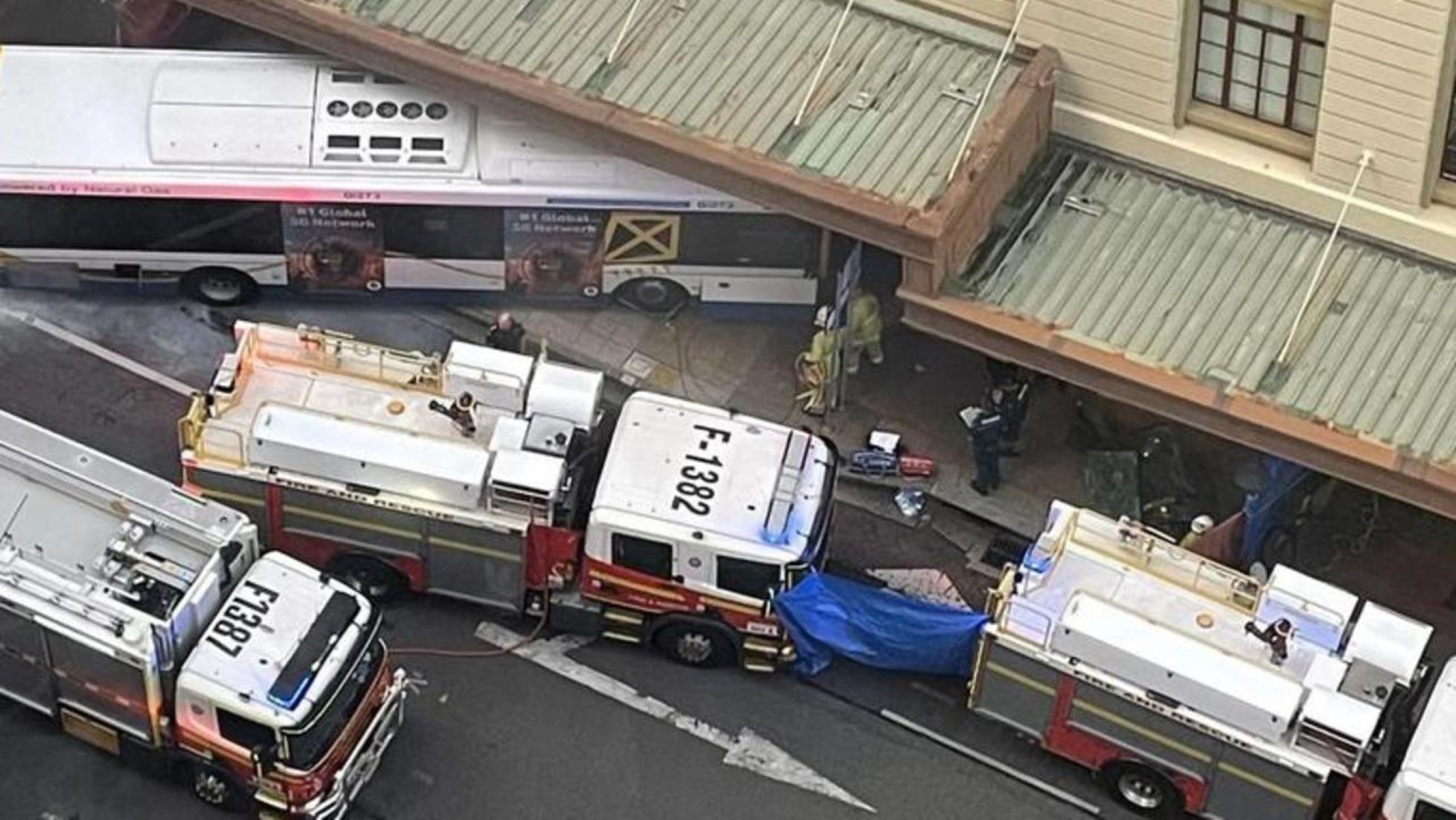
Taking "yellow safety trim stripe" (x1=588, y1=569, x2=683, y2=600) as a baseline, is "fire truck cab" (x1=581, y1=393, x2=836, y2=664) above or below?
above

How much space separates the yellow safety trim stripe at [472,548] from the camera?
3319 centimetres

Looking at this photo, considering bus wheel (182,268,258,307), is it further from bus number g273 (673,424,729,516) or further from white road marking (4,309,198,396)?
bus number g273 (673,424,729,516)

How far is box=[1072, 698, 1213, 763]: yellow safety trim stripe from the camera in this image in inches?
1233

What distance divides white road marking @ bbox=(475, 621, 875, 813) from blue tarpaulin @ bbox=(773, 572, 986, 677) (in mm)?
1464

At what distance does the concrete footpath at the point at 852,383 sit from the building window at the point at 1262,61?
587 cm

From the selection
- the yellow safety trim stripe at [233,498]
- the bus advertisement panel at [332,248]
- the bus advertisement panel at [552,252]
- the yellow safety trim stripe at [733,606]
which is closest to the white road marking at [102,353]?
the bus advertisement panel at [332,248]

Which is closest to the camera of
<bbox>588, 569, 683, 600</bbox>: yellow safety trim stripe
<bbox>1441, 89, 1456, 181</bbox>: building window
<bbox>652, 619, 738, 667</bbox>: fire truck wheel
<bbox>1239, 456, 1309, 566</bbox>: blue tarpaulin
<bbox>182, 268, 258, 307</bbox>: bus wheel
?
<bbox>1441, 89, 1456, 181</bbox>: building window

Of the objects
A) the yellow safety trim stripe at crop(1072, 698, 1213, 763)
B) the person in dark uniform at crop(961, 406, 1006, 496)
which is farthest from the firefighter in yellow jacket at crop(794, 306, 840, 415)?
the yellow safety trim stripe at crop(1072, 698, 1213, 763)

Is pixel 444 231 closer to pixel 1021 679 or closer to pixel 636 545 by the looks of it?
pixel 636 545

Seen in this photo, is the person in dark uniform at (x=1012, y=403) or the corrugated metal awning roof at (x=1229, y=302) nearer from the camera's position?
the corrugated metal awning roof at (x=1229, y=302)

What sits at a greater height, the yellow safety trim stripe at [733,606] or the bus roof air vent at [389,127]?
the bus roof air vent at [389,127]

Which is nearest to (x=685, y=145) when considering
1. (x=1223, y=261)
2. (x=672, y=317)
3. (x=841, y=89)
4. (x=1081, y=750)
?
(x=841, y=89)

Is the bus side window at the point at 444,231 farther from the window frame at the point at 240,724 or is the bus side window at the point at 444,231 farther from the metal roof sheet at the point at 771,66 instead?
the window frame at the point at 240,724

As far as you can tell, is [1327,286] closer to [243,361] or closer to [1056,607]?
[1056,607]
